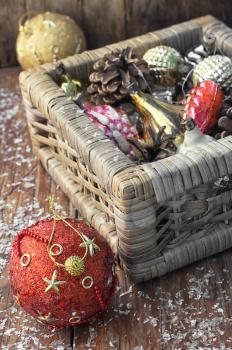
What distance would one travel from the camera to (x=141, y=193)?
109 centimetres

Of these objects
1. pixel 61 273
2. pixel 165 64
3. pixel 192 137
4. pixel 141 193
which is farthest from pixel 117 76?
pixel 61 273

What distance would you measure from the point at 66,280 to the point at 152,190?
0.60ft

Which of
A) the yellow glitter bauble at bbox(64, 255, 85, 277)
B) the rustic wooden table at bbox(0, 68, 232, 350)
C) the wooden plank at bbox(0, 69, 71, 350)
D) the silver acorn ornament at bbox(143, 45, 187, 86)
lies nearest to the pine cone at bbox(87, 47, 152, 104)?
the silver acorn ornament at bbox(143, 45, 187, 86)

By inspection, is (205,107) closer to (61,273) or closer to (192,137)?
(192,137)

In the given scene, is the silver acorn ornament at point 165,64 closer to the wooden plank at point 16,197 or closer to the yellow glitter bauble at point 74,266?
the wooden plank at point 16,197

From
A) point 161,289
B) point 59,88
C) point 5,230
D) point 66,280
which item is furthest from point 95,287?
point 59,88

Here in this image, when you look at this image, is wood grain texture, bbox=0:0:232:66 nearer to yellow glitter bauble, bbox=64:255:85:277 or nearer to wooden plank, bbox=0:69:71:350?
wooden plank, bbox=0:69:71:350

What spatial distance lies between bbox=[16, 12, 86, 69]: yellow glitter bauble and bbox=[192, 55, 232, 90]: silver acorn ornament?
1.48 ft

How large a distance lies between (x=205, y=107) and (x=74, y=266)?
0.40 meters

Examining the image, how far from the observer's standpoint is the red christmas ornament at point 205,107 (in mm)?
1279

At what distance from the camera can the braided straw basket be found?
1.10 meters

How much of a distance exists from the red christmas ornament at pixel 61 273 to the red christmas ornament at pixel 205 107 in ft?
1.00

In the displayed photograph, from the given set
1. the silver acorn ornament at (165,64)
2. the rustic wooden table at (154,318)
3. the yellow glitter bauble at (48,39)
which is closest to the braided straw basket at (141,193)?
the rustic wooden table at (154,318)

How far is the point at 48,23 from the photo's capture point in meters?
1.76
